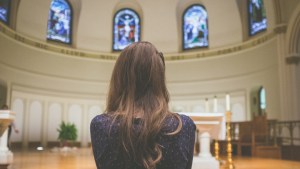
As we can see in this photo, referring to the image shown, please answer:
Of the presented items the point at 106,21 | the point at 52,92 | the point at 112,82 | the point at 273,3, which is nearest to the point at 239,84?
the point at 273,3

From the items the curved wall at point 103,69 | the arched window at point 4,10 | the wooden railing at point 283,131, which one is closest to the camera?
the wooden railing at point 283,131

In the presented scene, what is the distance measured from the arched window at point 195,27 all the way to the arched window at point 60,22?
5701 millimetres

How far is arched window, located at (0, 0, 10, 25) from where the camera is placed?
1386cm

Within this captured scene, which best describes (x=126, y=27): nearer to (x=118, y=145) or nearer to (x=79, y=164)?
(x=79, y=164)

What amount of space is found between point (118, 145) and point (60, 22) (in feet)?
54.7

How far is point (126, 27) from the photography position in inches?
722

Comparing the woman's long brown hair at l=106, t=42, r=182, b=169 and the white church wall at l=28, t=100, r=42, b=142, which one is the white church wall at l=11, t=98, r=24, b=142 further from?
the woman's long brown hair at l=106, t=42, r=182, b=169

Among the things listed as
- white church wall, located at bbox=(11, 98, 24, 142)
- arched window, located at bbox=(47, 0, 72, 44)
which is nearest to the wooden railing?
white church wall, located at bbox=(11, 98, 24, 142)

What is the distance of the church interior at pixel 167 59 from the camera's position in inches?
504

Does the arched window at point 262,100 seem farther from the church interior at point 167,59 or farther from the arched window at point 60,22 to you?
the arched window at point 60,22

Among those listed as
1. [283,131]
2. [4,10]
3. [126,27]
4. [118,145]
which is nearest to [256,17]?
[283,131]

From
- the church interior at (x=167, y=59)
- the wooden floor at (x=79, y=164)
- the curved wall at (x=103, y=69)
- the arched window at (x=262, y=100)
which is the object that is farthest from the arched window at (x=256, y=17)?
the wooden floor at (x=79, y=164)

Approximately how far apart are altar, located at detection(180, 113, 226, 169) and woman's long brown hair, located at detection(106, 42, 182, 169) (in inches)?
196

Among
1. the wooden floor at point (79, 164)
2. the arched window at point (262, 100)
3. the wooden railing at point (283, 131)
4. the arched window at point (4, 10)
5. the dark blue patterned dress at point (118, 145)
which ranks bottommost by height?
the wooden floor at point (79, 164)
